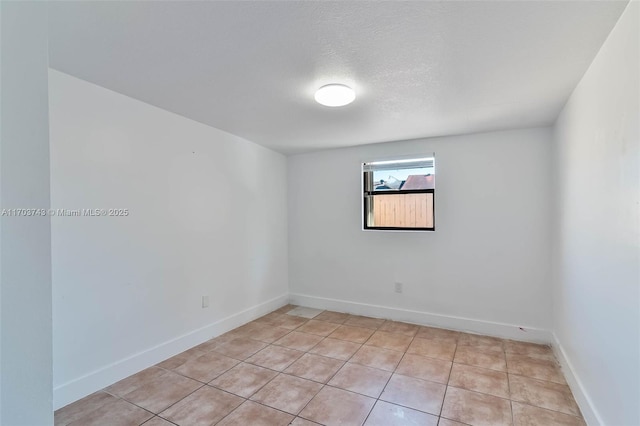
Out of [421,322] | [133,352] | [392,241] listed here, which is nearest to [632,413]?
[421,322]

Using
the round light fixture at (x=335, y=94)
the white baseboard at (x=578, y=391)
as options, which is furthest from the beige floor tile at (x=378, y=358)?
the round light fixture at (x=335, y=94)

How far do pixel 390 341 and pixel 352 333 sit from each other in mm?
433

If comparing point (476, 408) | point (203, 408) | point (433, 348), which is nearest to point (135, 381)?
point (203, 408)

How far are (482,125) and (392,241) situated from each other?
1.63 metres

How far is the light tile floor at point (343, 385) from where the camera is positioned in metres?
1.94

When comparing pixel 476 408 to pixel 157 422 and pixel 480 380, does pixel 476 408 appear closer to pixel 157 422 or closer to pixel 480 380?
pixel 480 380

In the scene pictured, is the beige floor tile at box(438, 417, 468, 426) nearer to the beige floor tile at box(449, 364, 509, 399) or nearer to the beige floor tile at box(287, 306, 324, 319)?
the beige floor tile at box(449, 364, 509, 399)

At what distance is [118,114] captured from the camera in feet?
7.73

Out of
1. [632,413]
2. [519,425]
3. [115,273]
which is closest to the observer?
[632,413]

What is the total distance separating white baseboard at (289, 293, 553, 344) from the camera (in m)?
3.11

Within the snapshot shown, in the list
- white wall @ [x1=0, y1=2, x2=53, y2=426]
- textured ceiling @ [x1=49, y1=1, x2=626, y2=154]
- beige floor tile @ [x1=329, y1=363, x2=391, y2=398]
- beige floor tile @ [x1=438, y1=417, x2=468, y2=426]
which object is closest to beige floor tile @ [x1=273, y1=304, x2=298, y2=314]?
beige floor tile @ [x1=329, y1=363, x2=391, y2=398]

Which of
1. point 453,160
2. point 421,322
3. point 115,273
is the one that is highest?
point 453,160

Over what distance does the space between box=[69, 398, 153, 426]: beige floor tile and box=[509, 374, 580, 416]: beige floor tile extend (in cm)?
254

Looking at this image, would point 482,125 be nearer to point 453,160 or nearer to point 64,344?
point 453,160
